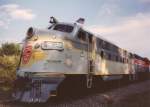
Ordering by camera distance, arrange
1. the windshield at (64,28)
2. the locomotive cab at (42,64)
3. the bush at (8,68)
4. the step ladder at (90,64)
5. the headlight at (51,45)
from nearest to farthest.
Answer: the locomotive cab at (42,64) < the headlight at (51,45) < the windshield at (64,28) < the step ladder at (90,64) < the bush at (8,68)

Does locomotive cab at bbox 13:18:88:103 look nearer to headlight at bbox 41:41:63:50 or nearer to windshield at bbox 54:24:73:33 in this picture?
headlight at bbox 41:41:63:50

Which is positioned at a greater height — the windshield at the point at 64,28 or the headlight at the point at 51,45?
the windshield at the point at 64,28

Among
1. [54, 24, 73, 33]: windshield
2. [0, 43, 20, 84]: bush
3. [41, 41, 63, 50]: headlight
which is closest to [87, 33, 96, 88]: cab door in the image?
[54, 24, 73, 33]: windshield

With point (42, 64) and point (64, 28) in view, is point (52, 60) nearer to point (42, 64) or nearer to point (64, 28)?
point (42, 64)

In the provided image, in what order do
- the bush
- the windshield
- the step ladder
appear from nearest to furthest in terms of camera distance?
the windshield, the step ladder, the bush

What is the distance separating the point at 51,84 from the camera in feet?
32.8

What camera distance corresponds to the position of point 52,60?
1038 centimetres

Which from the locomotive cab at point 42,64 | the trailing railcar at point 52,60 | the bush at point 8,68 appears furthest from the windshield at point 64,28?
the bush at point 8,68

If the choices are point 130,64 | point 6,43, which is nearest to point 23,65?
point 6,43

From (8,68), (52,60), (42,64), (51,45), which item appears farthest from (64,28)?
(8,68)

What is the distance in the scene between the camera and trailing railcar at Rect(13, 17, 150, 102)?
32.8 ft

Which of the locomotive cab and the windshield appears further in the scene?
the windshield

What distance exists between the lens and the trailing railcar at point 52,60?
9984mm

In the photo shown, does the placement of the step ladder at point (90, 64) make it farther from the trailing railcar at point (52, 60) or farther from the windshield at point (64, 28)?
the windshield at point (64, 28)
